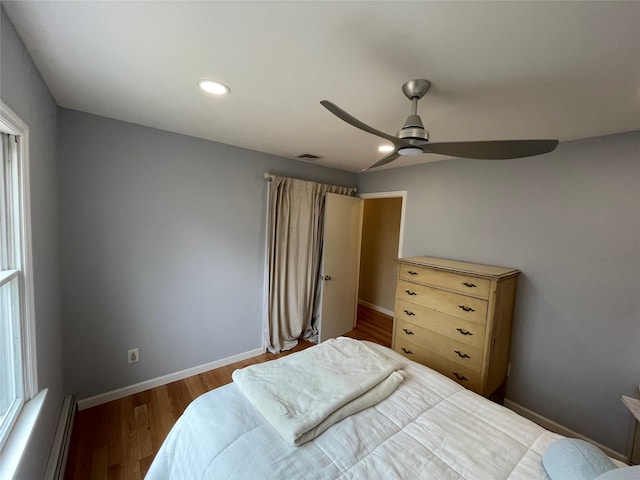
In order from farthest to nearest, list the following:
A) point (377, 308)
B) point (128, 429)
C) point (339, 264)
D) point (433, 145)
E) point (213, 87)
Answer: point (377, 308)
point (339, 264)
point (128, 429)
point (213, 87)
point (433, 145)

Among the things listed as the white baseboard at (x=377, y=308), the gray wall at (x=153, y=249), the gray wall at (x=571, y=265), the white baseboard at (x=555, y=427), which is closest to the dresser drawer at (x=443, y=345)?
the gray wall at (x=571, y=265)

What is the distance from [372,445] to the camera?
1.09m

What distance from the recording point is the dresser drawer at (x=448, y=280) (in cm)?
199

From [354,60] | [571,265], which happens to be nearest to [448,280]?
[571,265]

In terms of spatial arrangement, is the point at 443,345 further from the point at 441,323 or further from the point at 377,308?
the point at 377,308

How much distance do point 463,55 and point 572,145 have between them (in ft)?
5.25

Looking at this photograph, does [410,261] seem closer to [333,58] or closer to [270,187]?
[270,187]

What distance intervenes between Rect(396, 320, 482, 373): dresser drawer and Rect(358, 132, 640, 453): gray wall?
1.76 ft

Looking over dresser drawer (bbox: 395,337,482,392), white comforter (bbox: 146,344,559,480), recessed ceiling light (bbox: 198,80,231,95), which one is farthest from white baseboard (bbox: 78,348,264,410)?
recessed ceiling light (bbox: 198,80,231,95)

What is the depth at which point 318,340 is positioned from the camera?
3285 millimetres

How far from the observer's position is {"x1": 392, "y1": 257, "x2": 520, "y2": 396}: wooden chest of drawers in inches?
77.6

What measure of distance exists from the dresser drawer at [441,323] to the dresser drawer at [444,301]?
0.04 metres

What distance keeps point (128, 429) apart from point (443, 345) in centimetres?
250

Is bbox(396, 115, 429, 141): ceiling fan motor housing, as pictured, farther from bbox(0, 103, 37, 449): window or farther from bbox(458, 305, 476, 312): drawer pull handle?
A: bbox(0, 103, 37, 449): window
